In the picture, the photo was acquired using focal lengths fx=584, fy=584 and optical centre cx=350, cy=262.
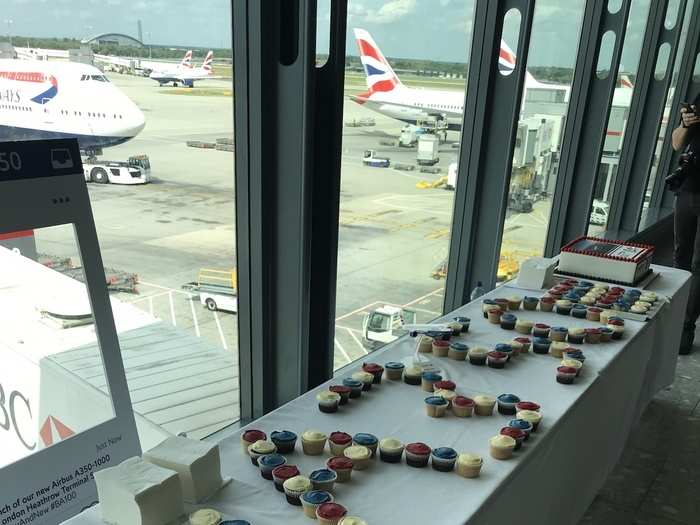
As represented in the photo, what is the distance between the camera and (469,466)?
1432 mm

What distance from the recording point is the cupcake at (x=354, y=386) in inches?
70.9

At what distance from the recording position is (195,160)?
2027mm

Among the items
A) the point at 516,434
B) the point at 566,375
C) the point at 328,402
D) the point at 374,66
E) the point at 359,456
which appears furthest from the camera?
the point at 374,66

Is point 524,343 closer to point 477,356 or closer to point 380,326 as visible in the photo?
point 477,356

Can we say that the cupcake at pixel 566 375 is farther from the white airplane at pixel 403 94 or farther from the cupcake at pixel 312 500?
the white airplane at pixel 403 94

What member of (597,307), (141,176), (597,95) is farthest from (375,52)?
(597,95)

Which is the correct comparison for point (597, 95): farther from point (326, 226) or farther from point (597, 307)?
point (326, 226)

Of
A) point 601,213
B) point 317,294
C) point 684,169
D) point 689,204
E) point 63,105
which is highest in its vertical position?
point 63,105

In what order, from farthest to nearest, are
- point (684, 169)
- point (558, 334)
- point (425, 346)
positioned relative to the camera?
point (684, 169)
point (558, 334)
point (425, 346)

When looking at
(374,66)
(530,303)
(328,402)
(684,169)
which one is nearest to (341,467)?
(328,402)

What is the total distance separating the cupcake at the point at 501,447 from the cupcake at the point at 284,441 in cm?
52

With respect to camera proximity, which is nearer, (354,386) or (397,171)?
(354,386)

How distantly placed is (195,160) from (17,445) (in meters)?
1.04

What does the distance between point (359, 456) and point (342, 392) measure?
325 mm
